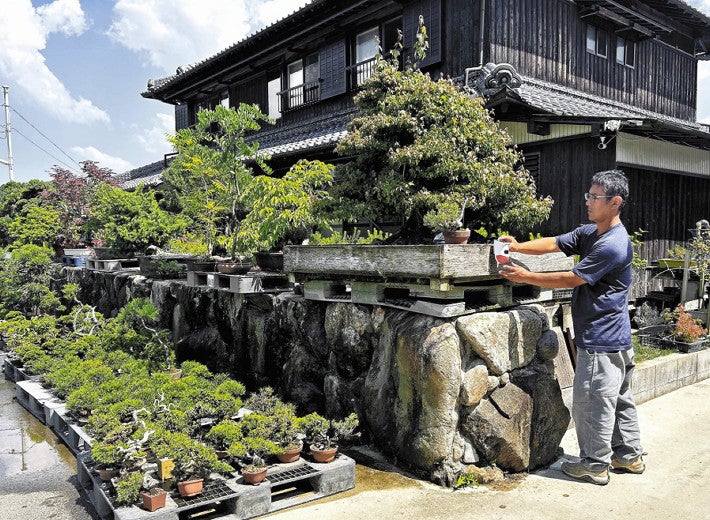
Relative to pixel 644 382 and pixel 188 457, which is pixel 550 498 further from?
pixel 644 382

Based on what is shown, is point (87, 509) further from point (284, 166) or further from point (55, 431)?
point (284, 166)

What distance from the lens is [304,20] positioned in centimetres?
1443

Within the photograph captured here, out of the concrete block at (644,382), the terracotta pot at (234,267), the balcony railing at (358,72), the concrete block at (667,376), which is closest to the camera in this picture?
the concrete block at (644,382)

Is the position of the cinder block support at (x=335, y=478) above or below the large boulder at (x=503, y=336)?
below

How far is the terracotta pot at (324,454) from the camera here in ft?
15.5

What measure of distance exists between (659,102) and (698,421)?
1190 centimetres

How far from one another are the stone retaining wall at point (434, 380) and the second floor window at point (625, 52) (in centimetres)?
1096

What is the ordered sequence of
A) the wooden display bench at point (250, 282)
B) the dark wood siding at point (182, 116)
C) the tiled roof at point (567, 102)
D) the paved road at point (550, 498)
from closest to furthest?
the paved road at point (550, 498)
the wooden display bench at point (250, 282)
the tiled roof at point (567, 102)
the dark wood siding at point (182, 116)

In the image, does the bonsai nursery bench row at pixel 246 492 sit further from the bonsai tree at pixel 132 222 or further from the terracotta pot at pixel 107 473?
the bonsai tree at pixel 132 222

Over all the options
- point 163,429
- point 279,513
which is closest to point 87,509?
point 163,429

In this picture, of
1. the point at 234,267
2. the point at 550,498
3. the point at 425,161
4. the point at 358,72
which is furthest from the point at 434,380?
the point at 358,72

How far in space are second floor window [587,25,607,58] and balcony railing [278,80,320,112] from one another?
6970 mm

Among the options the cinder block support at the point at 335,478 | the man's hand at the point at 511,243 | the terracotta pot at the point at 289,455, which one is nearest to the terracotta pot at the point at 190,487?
the terracotta pot at the point at 289,455

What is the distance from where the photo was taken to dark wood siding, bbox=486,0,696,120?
11102mm
